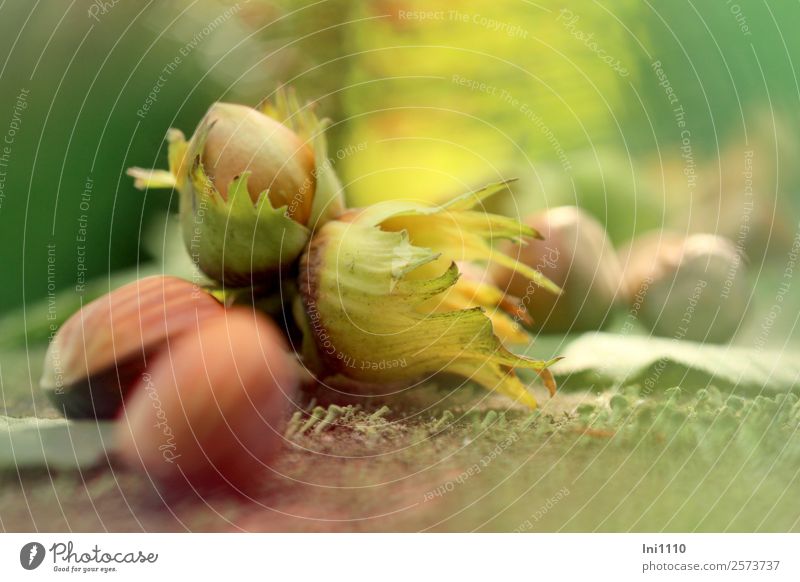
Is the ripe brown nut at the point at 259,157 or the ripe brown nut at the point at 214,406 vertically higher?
the ripe brown nut at the point at 259,157

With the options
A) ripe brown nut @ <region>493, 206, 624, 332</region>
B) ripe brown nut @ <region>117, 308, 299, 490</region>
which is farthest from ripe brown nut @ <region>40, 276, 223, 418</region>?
ripe brown nut @ <region>493, 206, 624, 332</region>

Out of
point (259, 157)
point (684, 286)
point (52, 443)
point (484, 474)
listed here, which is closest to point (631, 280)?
point (684, 286)

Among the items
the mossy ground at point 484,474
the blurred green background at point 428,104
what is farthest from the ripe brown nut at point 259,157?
the mossy ground at point 484,474

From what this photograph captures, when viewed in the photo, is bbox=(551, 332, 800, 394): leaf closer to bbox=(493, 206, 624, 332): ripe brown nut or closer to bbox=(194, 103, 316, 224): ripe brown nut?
bbox=(493, 206, 624, 332): ripe brown nut

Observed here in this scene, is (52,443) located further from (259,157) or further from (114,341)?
(259,157)

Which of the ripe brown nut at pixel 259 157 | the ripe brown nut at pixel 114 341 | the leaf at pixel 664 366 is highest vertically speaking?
the ripe brown nut at pixel 259 157

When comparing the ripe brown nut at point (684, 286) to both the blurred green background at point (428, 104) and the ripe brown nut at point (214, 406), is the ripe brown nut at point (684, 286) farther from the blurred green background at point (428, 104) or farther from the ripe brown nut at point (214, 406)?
the ripe brown nut at point (214, 406)
